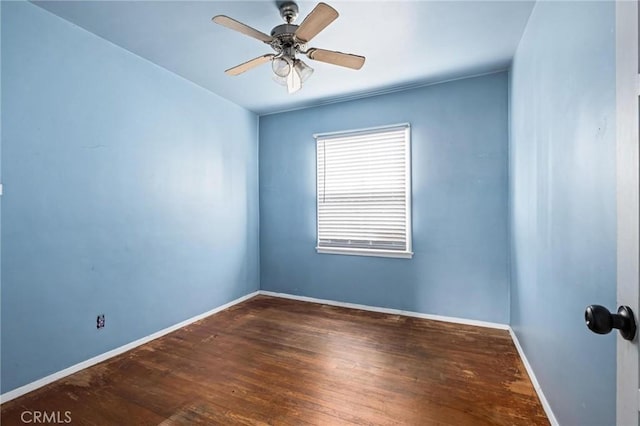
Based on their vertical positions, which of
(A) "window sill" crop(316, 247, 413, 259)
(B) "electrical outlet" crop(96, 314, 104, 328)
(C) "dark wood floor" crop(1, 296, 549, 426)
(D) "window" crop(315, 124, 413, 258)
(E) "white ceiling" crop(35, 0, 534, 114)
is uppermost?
(E) "white ceiling" crop(35, 0, 534, 114)

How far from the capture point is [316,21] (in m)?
1.73

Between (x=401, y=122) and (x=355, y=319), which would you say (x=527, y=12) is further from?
(x=355, y=319)

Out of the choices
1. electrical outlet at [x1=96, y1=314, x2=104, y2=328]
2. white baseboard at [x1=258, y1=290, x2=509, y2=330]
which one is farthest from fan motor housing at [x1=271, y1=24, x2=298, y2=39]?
white baseboard at [x1=258, y1=290, x2=509, y2=330]

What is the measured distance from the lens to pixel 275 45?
2.07 metres

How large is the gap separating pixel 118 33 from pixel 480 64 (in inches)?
127

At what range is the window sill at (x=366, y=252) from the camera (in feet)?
11.2

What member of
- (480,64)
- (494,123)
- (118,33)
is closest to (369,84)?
(480,64)

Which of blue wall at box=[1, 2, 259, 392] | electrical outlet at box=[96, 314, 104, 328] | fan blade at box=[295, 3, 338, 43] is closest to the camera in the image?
fan blade at box=[295, 3, 338, 43]

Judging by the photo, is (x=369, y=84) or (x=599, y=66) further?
(x=369, y=84)

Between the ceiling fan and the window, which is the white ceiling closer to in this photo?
the ceiling fan

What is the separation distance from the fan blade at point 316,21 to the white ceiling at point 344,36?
0.27 meters

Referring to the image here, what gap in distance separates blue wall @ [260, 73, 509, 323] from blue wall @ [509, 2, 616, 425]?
79 centimetres

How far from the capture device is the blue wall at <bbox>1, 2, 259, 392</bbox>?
195 centimetres

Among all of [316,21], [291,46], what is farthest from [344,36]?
[316,21]
